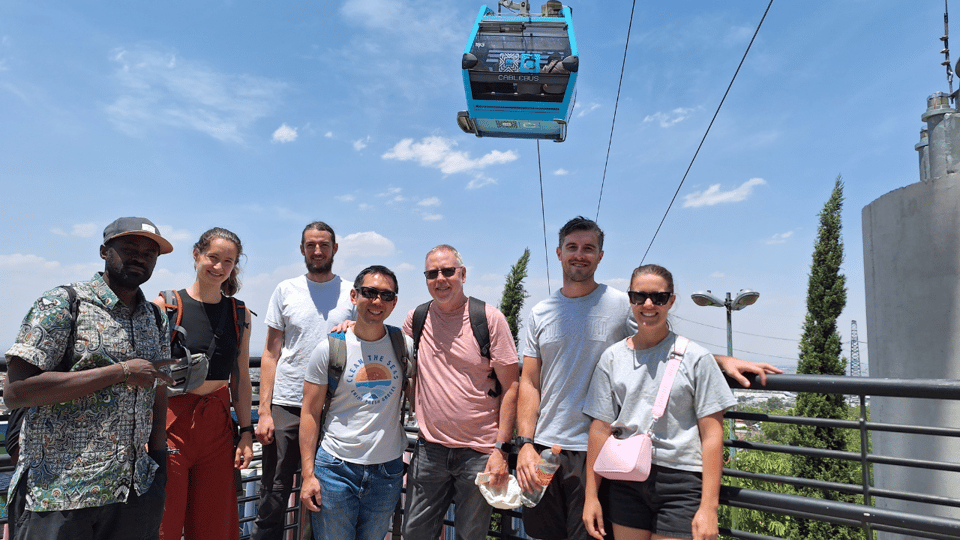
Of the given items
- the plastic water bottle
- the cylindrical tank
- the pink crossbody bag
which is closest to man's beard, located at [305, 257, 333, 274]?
the plastic water bottle

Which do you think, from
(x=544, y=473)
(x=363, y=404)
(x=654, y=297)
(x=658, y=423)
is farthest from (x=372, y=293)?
(x=658, y=423)

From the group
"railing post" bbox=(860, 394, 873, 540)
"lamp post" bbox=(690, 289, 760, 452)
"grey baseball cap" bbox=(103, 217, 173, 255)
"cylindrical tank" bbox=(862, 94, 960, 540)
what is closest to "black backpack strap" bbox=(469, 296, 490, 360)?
"grey baseball cap" bbox=(103, 217, 173, 255)

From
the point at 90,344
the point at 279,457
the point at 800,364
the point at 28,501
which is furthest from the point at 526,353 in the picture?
the point at 800,364

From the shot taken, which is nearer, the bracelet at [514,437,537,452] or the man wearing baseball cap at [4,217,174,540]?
the man wearing baseball cap at [4,217,174,540]

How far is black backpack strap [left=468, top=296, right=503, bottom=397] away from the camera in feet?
9.30

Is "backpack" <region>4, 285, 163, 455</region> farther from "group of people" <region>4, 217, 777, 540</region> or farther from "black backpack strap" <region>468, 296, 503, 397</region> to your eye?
"black backpack strap" <region>468, 296, 503, 397</region>

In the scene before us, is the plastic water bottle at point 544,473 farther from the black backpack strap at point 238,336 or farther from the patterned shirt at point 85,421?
the black backpack strap at point 238,336

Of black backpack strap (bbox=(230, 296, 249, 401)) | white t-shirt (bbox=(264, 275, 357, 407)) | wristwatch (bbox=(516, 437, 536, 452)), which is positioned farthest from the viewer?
white t-shirt (bbox=(264, 275, 357, 407))

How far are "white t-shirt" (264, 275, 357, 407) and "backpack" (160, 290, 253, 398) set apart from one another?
0.99 feet

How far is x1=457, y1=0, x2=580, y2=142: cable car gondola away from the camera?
1085cm

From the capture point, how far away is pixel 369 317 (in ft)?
9.48

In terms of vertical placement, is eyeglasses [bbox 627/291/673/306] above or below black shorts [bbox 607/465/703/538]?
above

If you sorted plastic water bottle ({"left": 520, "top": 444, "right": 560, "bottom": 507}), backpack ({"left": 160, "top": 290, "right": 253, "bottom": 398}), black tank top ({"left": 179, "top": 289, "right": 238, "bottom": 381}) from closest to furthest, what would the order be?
plastic water bottle ({"left": 520, "top": 444, "right": 560, "bottom": 507})
backpack ({"left": 160, "top": 290, "right": 253, "bottom": 398})
black tank top ({"left": 179, "top": 289, "right": 238, "bottom": 381})

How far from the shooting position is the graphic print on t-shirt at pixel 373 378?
2.85m
